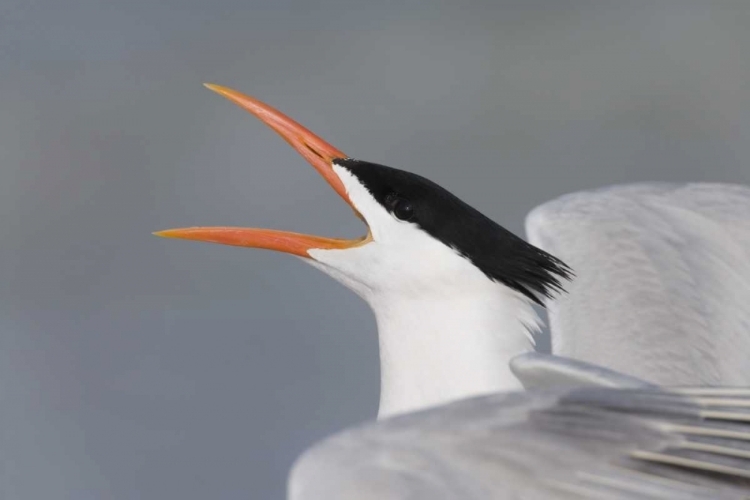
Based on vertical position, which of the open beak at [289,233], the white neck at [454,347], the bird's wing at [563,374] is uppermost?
the open beak at [289,233]

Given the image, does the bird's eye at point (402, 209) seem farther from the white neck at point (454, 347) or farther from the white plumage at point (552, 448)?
the white plumage at point (552, 448)

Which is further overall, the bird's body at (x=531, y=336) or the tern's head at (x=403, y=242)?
the tern's head at (x=403, y=242)

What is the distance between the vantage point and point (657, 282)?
12.7 ft

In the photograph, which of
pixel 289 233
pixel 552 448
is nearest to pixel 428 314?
pixel 289 233

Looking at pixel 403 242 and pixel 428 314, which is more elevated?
pixel 403 242

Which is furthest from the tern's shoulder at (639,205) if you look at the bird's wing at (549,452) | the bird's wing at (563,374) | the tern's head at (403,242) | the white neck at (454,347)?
the bird's wing at (549,452)

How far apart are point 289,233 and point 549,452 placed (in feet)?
4.44

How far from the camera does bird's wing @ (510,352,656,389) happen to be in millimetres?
2250

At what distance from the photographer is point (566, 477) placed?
1.99 meters

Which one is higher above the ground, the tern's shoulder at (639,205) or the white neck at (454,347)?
the tern's shoulder at (639,205)

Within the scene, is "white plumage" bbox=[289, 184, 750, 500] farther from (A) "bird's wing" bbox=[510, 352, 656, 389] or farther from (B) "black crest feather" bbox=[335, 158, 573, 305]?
(B) "black crest feather" bbox=[335, 158, 573, 305]

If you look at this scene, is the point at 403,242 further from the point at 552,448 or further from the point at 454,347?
the point at 552,448

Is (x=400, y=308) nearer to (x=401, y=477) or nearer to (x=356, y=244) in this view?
(x=356, y=244)

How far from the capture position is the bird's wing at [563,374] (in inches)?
88.6
